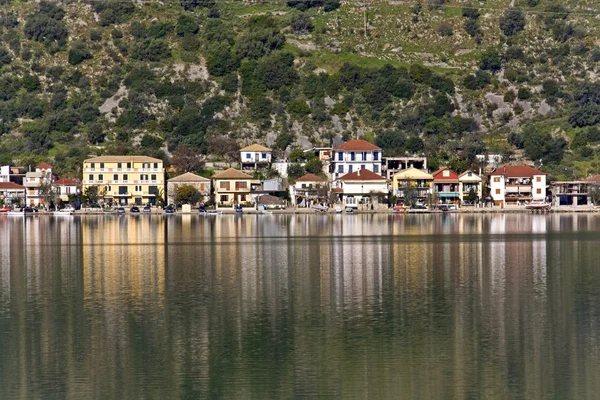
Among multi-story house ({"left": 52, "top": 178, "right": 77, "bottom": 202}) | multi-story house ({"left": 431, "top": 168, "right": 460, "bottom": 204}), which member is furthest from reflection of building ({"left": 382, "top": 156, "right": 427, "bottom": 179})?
multi-story house ({"left": 52, "top": 178, "right": 77, "bottom": 202})

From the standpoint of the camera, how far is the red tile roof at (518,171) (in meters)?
108

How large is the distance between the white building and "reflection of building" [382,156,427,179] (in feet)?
18.5

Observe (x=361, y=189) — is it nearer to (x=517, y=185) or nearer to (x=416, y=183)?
(x=416, y=183)

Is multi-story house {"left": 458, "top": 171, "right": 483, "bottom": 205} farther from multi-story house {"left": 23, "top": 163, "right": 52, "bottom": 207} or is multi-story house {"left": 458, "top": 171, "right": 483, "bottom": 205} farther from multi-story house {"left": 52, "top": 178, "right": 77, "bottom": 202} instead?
multi-story house {"left": 23, "top": 163, "right": 52, "bottom": 207}

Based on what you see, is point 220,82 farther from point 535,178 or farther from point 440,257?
point 440,257

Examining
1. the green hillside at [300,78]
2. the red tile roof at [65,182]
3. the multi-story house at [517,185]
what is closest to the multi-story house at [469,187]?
the multi-story house at [517,185]

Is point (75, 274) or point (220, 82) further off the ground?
point (220, 82)

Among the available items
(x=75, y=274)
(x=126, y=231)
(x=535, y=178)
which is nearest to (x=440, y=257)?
(x=75, y=274)

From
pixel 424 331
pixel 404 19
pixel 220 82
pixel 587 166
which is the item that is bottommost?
pixel 424 331

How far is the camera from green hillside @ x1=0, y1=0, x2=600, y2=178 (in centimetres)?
12575

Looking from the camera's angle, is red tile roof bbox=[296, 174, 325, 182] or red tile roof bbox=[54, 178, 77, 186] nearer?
red tile roof bbox=[54, 178, 77, 186]

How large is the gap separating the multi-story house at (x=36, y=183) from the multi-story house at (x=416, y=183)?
117ft

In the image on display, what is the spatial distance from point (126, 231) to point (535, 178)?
51251 millimetres

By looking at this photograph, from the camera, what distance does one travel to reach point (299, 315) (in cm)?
3136
